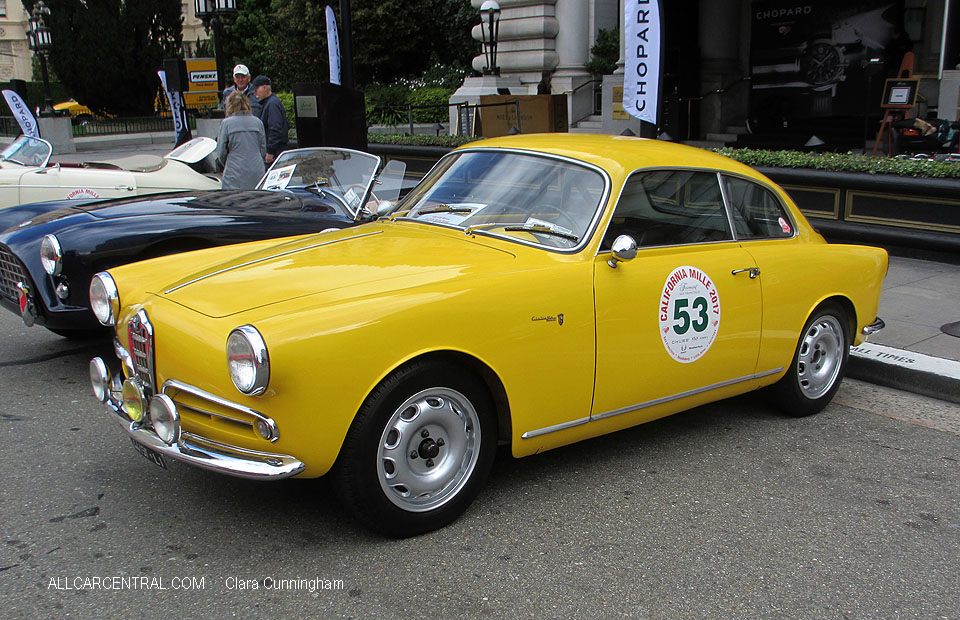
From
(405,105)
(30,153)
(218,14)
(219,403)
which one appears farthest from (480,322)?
(405,105)

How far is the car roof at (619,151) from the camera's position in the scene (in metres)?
4.35

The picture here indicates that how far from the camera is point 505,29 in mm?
22969

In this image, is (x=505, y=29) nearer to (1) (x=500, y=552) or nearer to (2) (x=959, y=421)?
(2) (x=959, y=421)

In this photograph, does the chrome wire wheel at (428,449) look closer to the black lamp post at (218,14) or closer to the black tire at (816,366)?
the black tire at (816,366)

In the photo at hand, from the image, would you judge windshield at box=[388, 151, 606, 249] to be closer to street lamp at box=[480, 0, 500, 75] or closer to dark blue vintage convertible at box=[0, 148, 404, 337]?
dark blue vintage convertible at box=[0, 148, 404, 337]

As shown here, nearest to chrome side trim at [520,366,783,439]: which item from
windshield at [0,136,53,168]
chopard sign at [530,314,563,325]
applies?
chopard sign at [530,314,563,325]

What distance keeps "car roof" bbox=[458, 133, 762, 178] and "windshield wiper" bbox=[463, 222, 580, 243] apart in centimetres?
44

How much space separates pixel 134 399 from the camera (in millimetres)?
3566

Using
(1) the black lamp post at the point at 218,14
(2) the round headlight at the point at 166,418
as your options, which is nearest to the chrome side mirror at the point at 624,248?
(2) the round headlight at the point at 166,418

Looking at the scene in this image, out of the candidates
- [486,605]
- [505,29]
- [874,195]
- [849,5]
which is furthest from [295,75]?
[486,605]

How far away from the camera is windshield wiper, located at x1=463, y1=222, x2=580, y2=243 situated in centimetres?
409

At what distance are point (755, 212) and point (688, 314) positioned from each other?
3.22ft

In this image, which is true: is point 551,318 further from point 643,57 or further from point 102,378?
point 643,57

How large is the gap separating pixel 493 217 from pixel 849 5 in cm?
1600
